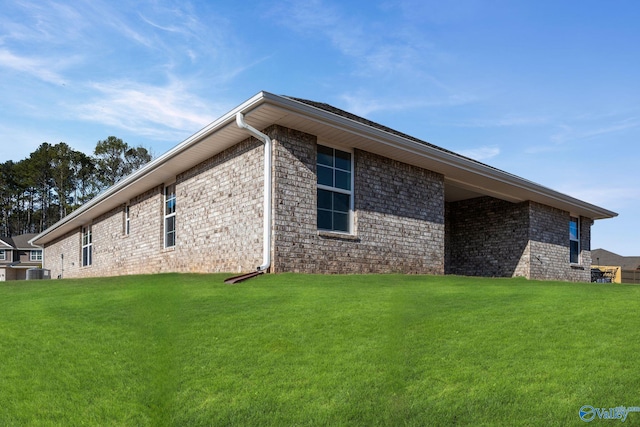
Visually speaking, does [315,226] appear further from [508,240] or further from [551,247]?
[551,247]

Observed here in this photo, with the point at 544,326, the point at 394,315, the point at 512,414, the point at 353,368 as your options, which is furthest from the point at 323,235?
the point at 512,414

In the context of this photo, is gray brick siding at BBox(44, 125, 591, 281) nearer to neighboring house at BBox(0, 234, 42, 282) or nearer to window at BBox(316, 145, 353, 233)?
window at BBox(316, 145, 353, 233)

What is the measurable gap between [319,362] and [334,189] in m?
7.76

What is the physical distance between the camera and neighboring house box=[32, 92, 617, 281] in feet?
39.5

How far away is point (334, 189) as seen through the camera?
13133 mm

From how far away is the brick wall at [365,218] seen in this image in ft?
39.5

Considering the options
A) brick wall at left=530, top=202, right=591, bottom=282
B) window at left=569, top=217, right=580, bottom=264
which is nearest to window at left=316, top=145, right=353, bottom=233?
brick wall at left=530, top=202, right=591, bottom=282

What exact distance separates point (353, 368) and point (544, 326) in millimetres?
2751

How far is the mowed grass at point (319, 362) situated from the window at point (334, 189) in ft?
15.2

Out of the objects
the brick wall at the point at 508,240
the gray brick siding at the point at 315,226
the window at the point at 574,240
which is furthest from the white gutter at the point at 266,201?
the window at the point at 574,240

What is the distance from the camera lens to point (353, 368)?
5547mm

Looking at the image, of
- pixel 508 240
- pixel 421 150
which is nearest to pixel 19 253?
pixel 508 240

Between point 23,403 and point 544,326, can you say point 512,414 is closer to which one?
point 544,326

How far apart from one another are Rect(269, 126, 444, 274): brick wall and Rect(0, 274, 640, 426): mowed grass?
3.74 meters
